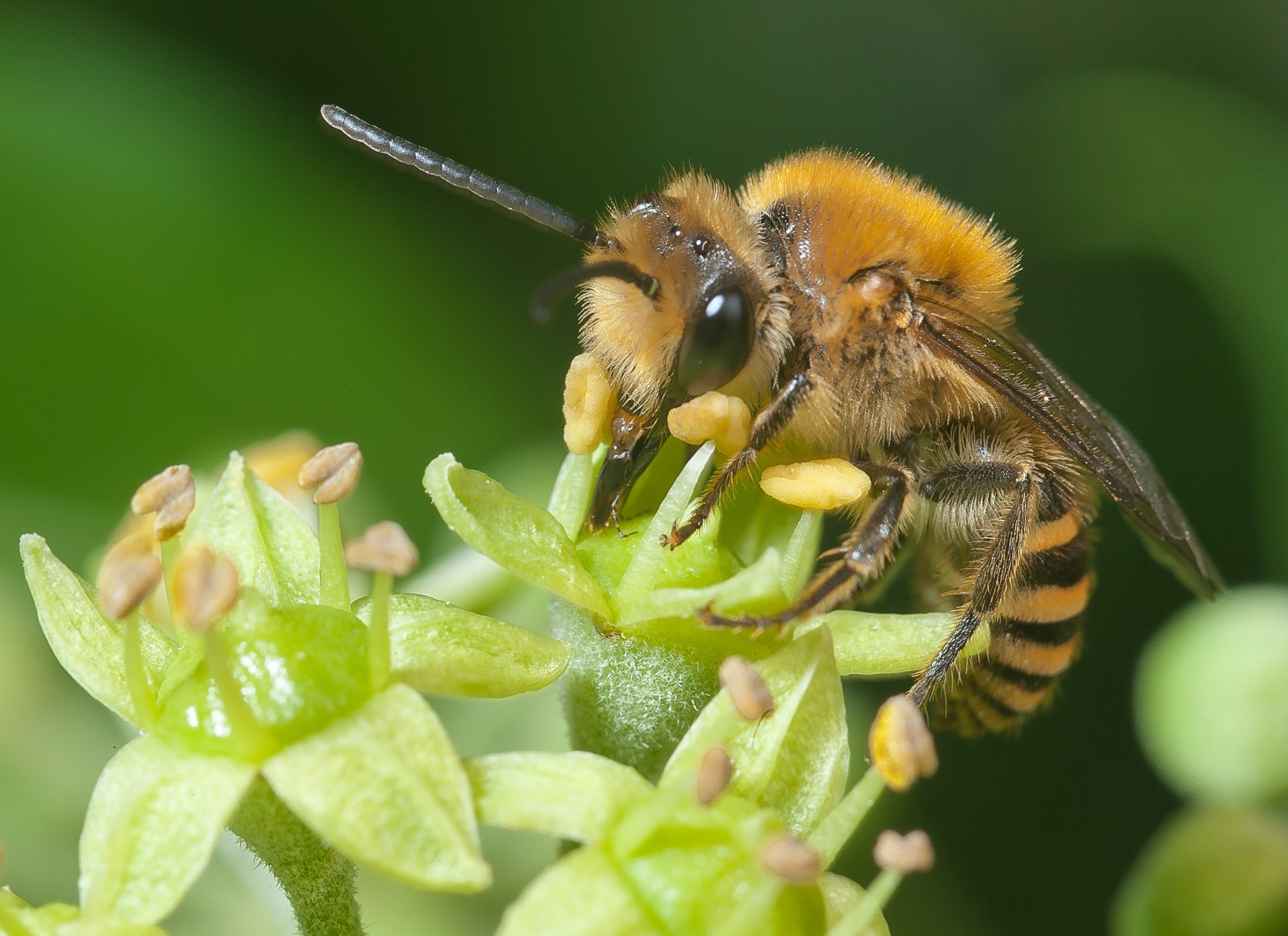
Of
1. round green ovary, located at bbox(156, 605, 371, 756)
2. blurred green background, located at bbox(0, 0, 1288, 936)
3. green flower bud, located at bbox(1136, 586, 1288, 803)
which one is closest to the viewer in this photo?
round green ovary, located at bbox(156, 605, 371, 756)

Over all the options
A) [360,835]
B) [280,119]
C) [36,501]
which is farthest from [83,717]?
[360,835]

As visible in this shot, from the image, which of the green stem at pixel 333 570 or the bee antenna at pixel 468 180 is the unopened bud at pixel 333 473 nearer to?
the green stem at pixel 333 570

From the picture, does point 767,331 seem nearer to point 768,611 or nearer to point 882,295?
point 882,295

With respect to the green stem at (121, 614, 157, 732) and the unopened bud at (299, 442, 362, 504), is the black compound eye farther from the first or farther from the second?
the green stem at (121, 614, 157, 732)

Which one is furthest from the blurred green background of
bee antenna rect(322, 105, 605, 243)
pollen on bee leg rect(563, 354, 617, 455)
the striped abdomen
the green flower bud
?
bee antenna rect(322, 105, 605, 243)

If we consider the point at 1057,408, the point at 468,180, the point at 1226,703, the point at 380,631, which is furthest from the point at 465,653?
the point at 1226,703

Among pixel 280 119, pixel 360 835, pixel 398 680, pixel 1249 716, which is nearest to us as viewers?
pixel 360 835

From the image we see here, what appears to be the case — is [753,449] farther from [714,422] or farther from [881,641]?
[881,641]
